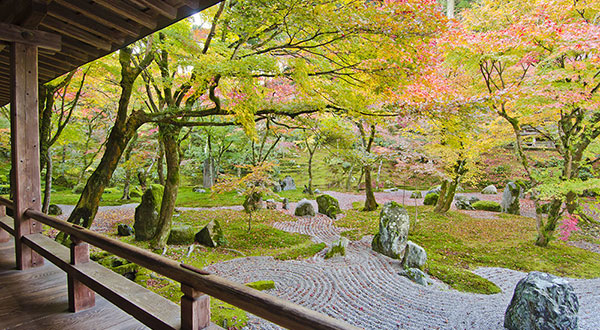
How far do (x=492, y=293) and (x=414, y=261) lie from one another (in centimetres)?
157

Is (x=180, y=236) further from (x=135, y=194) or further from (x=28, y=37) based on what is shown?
(x=135, y=194)

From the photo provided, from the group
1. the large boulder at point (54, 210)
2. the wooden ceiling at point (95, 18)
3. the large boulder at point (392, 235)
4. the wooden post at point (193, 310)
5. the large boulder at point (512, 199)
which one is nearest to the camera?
the wooden post at point (193, 310)

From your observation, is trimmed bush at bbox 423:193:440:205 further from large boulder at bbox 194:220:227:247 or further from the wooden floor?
the wooden floor

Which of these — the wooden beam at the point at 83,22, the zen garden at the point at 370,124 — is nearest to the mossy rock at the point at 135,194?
the zen garden at the point at 370,124

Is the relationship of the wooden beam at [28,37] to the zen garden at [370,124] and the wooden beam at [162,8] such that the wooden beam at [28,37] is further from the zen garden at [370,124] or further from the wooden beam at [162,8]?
the wooden beam at [162,8]

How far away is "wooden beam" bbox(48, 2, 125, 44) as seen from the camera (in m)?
2.60

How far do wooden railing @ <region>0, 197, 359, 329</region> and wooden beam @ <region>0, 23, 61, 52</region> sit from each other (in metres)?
1.77

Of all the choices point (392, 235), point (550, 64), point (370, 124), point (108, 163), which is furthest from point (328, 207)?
point (108, 163)

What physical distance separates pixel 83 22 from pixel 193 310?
2885 mm

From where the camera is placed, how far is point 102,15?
258cm

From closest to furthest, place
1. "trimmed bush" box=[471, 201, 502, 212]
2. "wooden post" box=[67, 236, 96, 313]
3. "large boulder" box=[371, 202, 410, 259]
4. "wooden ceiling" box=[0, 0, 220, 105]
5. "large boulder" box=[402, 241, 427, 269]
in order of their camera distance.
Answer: "wooden ceiling" box=[0, 0, 220, 105] → "wooden post" box=[67, 236, 96, 313] → "large boulder" box=[402, 241, 427, 269] → "large boulder" box=[371, 202, 410, 259] → "trimmed bush" box=[471, 201, 502, 212]

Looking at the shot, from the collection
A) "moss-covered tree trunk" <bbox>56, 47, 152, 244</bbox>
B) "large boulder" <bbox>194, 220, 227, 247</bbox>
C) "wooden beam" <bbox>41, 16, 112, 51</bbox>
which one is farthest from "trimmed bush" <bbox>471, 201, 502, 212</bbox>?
"wooden beam" <bbox>41, 16, 112, 51</bbox>

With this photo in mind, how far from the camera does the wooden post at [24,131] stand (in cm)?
289

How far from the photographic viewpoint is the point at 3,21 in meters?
2.90
